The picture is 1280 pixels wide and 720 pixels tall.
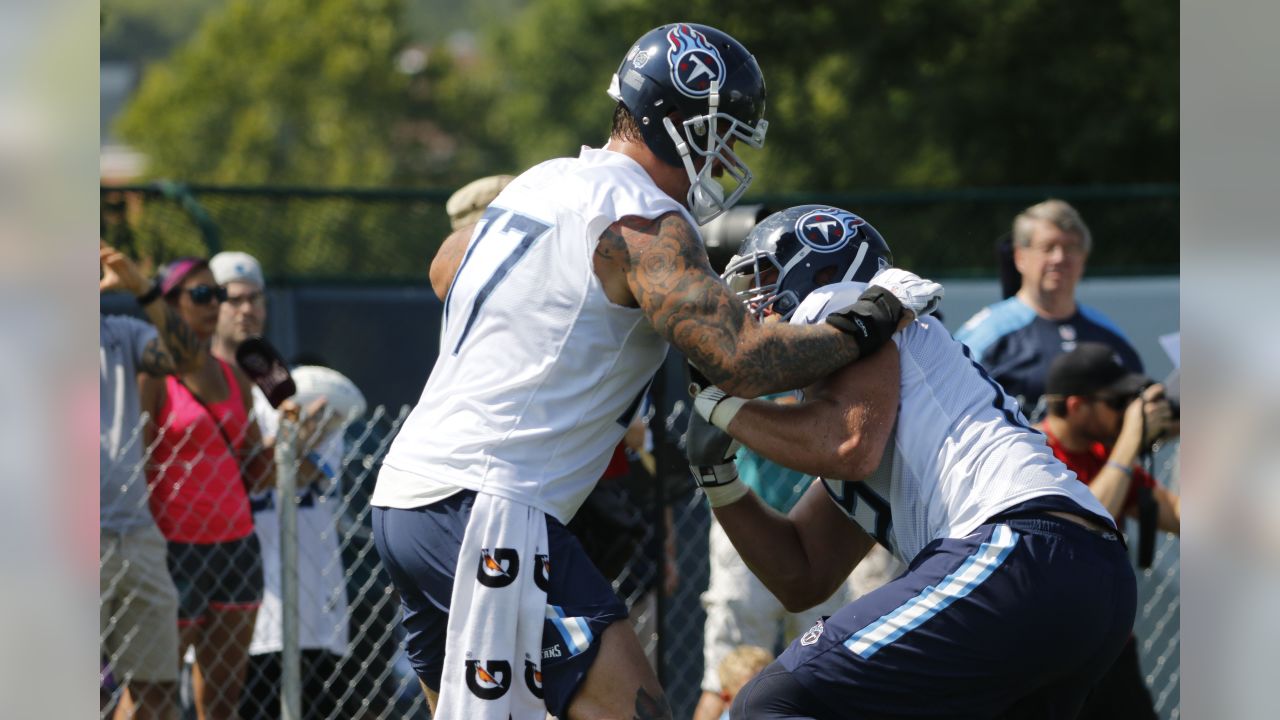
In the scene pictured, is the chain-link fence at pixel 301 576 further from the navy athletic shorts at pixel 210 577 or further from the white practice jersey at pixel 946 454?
the white practice jersey at pixel 946 454

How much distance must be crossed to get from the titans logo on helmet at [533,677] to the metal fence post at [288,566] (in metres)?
2.20

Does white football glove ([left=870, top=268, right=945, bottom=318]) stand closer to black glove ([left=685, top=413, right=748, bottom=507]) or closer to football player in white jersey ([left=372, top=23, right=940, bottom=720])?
football player in white jersey ([left=372, top=23, right=940, bottom=720])

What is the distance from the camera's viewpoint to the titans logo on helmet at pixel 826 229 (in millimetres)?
3463

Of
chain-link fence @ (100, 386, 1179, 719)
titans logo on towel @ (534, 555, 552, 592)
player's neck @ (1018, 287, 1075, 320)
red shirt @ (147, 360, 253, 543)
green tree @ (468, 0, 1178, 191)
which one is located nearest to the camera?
titans logo on towel @ (534, 555, 552, 592)

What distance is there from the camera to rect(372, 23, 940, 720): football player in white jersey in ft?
10.1

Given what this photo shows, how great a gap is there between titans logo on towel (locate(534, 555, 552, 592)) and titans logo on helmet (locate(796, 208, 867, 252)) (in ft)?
3.28

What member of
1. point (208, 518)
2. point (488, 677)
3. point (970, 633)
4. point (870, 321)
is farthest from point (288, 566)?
point (970, 633)

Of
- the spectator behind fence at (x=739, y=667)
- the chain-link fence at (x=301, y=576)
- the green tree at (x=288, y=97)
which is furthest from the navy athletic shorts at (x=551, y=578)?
the green tree at (x=288, y=97)

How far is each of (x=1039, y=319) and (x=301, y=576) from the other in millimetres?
3340

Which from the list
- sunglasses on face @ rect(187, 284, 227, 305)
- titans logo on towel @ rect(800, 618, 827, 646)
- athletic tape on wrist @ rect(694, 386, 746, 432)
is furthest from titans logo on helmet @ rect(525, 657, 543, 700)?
sunglasses on face @ rect(187, 284, 227, 305)

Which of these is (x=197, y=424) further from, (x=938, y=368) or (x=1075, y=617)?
(x=1075, y=617)

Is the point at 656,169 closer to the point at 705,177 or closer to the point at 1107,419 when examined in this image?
the point at 705,177

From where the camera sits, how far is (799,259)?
3.46 metres
